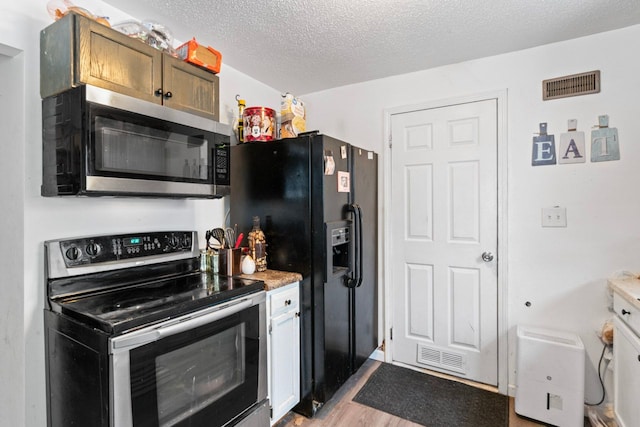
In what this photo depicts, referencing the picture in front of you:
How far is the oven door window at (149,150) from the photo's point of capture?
48.8 inches

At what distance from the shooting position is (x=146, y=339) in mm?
1092

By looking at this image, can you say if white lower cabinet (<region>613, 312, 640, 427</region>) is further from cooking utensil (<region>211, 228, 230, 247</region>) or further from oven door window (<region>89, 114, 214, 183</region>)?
oven door window (<region>89, 114, 214, 183</region>)

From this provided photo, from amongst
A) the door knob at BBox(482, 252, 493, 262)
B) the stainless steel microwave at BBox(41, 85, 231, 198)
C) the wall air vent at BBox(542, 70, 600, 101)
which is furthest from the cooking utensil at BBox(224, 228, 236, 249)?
the wall air vent at BBox(542, 70, 600, 101)

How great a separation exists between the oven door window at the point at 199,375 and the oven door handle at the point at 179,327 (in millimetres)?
24

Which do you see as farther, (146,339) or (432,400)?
(432,400)

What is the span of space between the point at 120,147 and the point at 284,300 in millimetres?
1109

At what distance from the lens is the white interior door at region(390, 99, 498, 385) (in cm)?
228

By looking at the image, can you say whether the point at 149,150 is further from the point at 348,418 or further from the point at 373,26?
the point at 348,418

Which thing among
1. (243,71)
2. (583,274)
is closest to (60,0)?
(243,71)

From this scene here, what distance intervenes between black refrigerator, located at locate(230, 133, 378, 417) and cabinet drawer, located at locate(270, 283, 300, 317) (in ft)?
0.25

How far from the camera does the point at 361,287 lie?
239 cm

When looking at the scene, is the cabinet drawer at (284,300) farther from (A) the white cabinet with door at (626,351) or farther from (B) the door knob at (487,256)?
(A) the white cabinet with door at (626,351)

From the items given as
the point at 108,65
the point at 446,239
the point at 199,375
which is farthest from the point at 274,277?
the point at 446,239

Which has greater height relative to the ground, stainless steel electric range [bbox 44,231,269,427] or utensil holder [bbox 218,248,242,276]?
utensil holder [bbox 218,248,242,276]
